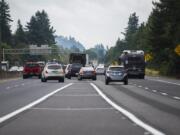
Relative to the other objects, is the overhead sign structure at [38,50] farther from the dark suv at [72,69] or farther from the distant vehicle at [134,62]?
the distant vehicle at [134,62]

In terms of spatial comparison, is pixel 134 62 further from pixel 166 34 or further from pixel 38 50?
pixel 38 50

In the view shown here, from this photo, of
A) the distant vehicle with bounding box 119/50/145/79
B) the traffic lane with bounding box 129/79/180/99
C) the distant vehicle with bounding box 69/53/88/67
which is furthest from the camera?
the distant vehicle with bounding box 69/53/88/67

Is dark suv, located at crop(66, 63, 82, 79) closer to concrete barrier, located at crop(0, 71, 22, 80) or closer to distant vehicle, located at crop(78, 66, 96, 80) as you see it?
concrete barrier, located at crop(0, 71, 22, 80)

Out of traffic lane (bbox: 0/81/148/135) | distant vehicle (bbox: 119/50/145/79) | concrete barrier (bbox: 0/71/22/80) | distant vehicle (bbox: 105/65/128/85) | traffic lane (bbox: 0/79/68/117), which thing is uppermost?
distant vehicle (bbox: 119/50/145/79)

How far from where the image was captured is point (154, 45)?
95312mm

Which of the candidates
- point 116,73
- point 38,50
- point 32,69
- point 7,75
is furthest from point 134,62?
point 38,50

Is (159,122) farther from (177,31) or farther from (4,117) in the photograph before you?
(177,31)

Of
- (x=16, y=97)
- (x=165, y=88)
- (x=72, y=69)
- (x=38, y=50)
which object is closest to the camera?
(x=16, y=97)

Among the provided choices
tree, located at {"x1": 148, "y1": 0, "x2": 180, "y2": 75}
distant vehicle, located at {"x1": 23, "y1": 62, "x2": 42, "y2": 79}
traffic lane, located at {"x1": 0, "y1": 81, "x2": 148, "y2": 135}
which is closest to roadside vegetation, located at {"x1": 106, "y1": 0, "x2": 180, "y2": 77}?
tree, located at {"x1": 148, "y1": 0, "x2": 180, "y2": 75}

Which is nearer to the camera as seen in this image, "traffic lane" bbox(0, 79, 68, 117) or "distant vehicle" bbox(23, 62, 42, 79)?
"traffic lane" bbox(0, 79, 68, 117)

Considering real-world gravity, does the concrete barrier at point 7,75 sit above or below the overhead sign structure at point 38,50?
below

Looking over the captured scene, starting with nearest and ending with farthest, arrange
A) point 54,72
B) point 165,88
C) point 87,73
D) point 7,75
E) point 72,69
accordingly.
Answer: point 165,88
point 54,72
point 87,73
point 72,69
point 7,75

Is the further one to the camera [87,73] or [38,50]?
[38,50]

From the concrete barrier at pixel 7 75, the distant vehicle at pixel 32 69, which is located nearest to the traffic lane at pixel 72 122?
the concrete barrier at pixel 7 75
